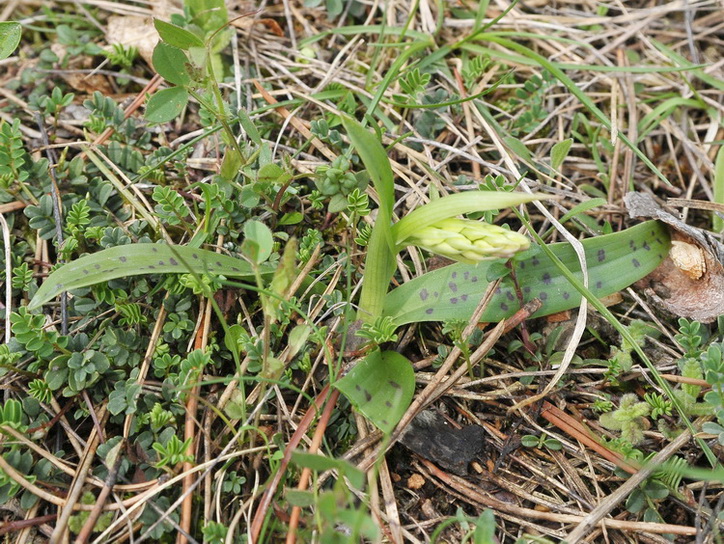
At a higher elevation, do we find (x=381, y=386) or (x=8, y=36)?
(x=8, y=36)

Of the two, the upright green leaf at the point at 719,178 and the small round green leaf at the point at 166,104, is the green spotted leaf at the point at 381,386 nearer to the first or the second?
the small round green leaf at the point at 166,104

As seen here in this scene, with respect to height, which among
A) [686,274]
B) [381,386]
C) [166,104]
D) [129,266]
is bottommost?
[381,386]

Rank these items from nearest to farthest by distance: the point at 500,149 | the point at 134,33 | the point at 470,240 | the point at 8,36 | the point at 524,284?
the point at 470,240 < the point at 524,284 < the point at 8,36 < the point at 500,149 < the point at 134,33

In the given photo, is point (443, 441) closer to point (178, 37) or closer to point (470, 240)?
point (470, 240)

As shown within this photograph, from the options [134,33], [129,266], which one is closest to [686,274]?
[129,266]

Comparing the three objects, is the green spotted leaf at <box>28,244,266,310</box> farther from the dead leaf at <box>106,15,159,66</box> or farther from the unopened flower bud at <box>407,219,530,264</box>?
the dead leaf at <box>106,15,159,66</box>

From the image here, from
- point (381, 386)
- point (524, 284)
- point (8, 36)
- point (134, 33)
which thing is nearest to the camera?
point (381, 386)
